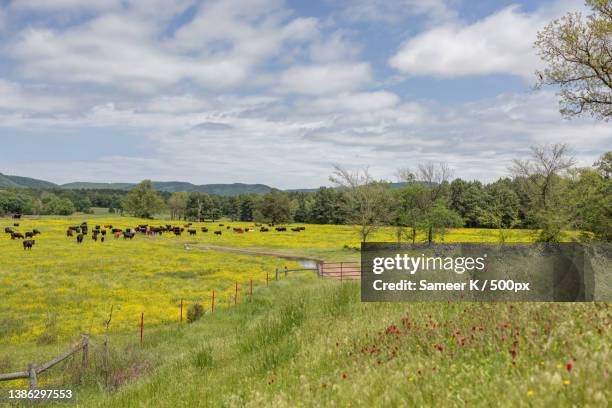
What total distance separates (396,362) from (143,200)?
15337 cm

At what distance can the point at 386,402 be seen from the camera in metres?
5.08

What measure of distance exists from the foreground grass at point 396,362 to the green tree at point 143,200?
5604 inches

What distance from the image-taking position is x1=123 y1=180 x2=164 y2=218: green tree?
488ft

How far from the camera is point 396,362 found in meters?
6.96

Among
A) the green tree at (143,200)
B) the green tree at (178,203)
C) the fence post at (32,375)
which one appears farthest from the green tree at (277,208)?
the fence post at (32,375)

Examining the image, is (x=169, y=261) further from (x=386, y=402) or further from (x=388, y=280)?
(x=386, y=402)

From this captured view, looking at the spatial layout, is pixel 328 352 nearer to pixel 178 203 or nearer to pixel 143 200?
pixel 143 200

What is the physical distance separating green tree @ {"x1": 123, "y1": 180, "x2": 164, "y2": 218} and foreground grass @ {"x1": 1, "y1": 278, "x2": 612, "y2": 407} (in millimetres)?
Answer: 142336

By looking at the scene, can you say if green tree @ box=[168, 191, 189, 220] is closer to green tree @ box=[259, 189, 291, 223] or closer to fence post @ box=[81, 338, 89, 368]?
green tree @ box=[259, 189, 291, 223]

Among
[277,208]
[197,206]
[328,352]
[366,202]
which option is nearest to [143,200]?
[197,206]

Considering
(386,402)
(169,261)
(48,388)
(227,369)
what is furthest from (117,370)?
(169,261)

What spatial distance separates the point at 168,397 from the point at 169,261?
4335 centimetres

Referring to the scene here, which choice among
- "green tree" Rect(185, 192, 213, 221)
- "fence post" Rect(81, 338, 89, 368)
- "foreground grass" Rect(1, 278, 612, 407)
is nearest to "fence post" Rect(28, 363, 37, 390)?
"foreground grass" Rect(1, 278, 612, 407)

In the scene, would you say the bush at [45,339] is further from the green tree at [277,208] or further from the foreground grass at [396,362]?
the green tree at [277,208]
